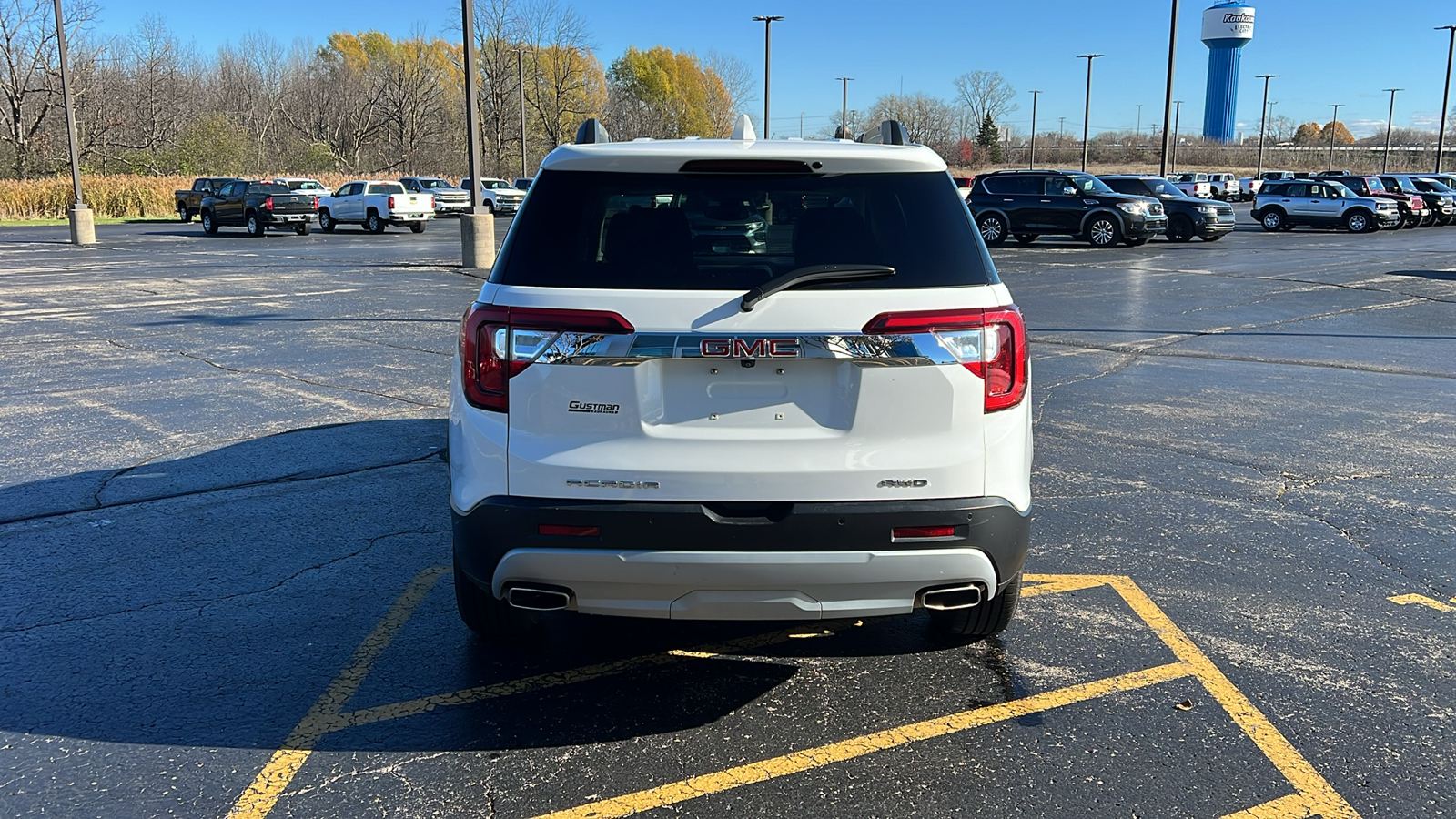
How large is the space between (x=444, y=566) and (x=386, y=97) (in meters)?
91.1

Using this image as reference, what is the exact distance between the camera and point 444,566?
495 cm

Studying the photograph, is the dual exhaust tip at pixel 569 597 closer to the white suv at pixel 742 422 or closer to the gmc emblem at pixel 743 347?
the white suv at pixel 742 422

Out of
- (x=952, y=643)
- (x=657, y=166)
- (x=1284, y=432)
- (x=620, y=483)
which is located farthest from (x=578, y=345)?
(x=1284, y=432)

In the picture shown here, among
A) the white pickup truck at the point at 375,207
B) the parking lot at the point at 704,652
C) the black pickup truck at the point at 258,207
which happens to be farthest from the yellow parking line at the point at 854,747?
the black pickup truck at the point at 258,207

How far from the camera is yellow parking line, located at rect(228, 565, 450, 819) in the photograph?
3.06 meters

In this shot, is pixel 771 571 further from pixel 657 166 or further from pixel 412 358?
pixel 412 358

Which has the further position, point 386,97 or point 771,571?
point 386,97

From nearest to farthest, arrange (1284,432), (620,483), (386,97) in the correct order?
(620,483), (1284,432), (386,97)

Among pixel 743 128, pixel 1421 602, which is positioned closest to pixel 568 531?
pixel 743 128

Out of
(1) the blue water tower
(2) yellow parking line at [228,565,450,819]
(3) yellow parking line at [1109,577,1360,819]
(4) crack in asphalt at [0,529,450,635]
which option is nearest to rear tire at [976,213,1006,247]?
(3) yellow parking line at [1109,577,1360,819]

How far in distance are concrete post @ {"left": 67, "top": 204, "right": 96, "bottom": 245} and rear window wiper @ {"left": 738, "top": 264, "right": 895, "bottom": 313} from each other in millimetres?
32736

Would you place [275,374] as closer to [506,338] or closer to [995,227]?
[506,338]

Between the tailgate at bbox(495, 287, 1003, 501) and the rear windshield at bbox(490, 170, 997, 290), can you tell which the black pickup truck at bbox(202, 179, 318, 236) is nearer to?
the rear windshield at bbox(490, 170, 997, 290)

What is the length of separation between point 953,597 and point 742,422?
85 cm
